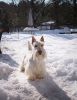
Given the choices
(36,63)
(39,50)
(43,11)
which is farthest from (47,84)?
(43,11)

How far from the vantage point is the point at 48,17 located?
4775 cm

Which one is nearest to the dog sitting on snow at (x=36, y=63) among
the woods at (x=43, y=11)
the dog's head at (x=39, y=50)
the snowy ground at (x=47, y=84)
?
the dog's head at (x=39, y=50)

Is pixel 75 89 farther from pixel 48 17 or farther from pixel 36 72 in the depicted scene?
pixel 48 17

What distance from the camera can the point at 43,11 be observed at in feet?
151

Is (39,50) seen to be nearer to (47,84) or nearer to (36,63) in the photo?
(36,63)

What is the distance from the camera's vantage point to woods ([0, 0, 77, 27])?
43625mm

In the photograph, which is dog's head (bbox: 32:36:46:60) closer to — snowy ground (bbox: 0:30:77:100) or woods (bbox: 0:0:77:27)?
snowy ground (bbox: 0:30:77:100)

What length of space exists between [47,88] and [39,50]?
3.13 ft

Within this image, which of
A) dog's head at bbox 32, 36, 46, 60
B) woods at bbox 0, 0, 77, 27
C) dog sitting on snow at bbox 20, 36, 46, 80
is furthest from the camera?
woods at bbox 0, 0, 77, 27

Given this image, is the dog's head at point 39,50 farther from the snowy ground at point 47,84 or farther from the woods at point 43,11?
the woods at point 43,11

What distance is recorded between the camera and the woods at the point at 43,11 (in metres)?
43.6

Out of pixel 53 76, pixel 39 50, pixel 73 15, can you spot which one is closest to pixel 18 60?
pixel 53 76

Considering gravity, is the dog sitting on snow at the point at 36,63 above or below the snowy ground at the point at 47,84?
above

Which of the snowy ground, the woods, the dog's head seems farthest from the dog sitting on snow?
the woods
